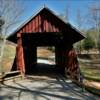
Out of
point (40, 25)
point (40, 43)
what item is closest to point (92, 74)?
point (40, 43)

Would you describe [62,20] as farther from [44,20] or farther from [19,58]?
[19,58]

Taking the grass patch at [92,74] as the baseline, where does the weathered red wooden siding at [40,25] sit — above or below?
above

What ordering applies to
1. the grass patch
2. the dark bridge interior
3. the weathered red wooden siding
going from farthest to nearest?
the grass patch < the dark bridge interior < the weathered red wooden siding

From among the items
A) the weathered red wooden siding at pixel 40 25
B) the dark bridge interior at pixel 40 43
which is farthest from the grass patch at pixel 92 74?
the weathered red wooden siding at pixel 40 25

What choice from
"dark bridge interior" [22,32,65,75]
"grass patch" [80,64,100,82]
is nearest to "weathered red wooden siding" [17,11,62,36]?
"dark bridge interior" [22,32,65,75]

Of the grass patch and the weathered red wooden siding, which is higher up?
the weathered red wooden siding

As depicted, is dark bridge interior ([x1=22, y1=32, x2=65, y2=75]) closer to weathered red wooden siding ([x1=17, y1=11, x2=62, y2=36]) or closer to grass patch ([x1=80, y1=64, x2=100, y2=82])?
weathered red wooden siding ([x1=17, y1=11, x2=62, y2=36])

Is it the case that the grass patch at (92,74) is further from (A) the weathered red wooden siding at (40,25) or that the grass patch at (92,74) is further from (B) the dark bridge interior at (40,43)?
(A) the weathered red wooden siding at (40,25)

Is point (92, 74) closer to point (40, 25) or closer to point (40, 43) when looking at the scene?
point (40, 43)

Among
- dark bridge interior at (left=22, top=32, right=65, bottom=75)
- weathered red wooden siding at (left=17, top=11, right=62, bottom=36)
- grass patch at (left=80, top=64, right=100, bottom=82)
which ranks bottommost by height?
grass patch at (left=80, top=64, right=100, bottom=82)

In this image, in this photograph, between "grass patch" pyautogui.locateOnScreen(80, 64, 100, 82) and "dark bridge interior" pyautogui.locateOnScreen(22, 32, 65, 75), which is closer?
"dark bridge interior" pyautogui.locateOnScreen(22, 32, 65, 75)

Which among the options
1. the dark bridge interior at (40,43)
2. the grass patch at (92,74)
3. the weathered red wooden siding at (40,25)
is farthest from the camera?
the grass patch at (92,74)

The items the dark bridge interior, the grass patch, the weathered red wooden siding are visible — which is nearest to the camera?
the weathered red wooden siding

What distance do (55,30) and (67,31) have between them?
80 centimetres
